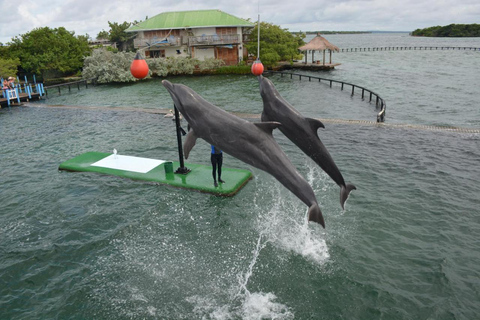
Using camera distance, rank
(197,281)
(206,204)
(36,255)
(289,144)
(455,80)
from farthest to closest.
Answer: (455,80) < (289,144) < (206,204) < (36,255) < (197,281)

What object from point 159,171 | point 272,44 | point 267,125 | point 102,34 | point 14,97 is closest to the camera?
point 267,125

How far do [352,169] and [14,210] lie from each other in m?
13.3

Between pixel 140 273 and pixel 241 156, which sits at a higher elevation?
pixel 241 156

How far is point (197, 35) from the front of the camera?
186ft

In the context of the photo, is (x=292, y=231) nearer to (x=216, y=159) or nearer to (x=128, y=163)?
(x=216, y=159)

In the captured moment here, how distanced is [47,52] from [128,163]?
4605cm

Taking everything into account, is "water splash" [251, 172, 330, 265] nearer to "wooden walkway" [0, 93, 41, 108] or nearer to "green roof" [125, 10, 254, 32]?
"wooden walkway" [0, 93, 41, 108]

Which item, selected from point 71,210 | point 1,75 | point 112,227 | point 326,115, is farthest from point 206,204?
point 1,75

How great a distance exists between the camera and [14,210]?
12055mm

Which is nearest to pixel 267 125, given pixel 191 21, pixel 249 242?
pixel 249 242

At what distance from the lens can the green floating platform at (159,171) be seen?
12.9 m

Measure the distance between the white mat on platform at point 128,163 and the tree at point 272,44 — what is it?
132ft

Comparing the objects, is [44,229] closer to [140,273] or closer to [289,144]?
[140,273]

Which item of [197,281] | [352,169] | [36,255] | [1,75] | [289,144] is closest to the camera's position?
[197,281]
